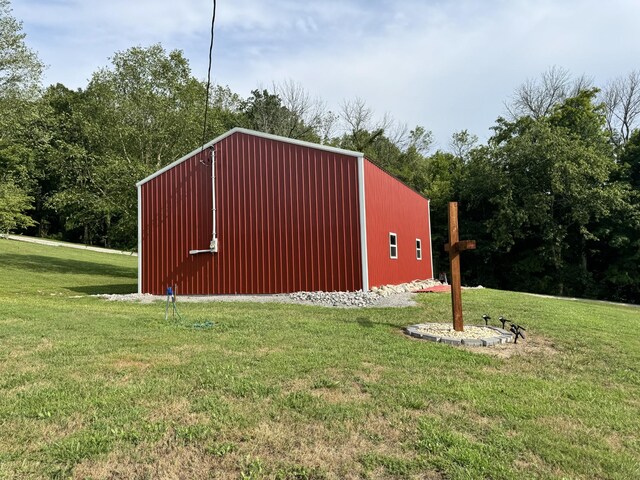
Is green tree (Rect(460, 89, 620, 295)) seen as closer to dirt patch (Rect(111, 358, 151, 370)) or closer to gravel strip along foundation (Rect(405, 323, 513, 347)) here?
gravel strip along foundation (Rect(405, 323, 513, 347))

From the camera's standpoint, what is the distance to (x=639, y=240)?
70.6ft

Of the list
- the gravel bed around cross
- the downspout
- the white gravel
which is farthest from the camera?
the downspout

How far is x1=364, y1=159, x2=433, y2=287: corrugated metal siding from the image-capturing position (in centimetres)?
1145

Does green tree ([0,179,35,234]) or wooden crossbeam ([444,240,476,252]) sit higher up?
green tree ([0,179,35,234])

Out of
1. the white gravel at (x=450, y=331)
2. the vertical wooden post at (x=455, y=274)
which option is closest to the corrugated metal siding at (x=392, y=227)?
the white gravel at (x=450, y=331)

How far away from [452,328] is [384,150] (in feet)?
96.9

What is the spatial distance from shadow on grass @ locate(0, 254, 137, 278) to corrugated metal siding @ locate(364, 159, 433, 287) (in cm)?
1353

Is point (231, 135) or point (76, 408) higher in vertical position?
point (231, 135)

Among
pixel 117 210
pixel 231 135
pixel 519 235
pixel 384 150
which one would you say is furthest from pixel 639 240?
pixel 117 210

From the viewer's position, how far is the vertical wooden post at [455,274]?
6.50 metres

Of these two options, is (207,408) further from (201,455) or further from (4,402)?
(4,402)

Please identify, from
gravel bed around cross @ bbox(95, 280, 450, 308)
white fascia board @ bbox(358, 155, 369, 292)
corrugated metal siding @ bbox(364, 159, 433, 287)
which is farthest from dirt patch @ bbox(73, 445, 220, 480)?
corrugated metal siding @ bbox(364, 159, 433, 287)

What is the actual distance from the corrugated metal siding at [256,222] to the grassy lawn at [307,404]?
15.7 ft

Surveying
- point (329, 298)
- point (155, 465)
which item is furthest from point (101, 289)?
point (155, 465)
